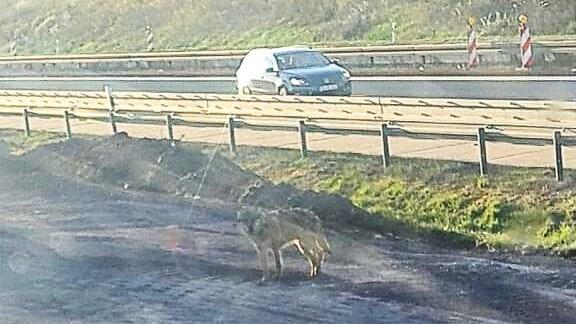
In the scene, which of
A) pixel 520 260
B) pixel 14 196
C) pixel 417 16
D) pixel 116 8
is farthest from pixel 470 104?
Result: pixel 116 8

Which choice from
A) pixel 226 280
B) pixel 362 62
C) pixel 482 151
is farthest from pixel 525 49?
pixel 226 280

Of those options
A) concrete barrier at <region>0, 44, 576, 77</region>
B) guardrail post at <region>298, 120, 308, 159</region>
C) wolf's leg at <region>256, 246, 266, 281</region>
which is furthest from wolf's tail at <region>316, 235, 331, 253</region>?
concrete barrier at <region>0, 44, 576, 77</region>

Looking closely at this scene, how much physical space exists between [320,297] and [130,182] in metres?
8.73

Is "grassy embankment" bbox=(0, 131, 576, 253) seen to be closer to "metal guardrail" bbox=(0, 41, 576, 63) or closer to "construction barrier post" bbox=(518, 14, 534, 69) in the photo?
"construction barrier post" bbox=(518, 14, 534, 69)

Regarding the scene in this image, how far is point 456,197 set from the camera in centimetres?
1447

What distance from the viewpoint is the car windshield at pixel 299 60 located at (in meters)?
28.2

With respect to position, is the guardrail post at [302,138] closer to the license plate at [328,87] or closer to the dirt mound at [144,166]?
the dirt mound at [144,166]

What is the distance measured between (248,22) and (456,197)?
33.5 metres

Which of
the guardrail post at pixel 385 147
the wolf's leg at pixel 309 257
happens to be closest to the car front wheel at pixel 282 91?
the guardrail post at pixel 385 147

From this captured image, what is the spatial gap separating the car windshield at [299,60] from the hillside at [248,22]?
28.7 ft

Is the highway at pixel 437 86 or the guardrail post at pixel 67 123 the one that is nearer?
the guardrail post at pixel 67 123

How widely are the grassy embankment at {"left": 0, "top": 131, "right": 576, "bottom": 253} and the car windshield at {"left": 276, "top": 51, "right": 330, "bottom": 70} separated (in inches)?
409

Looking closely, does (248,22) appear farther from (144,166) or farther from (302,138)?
(302,138)

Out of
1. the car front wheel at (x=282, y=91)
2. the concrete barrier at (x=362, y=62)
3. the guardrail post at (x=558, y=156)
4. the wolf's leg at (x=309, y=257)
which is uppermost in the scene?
the guardrail post at (x=558, y=156)
